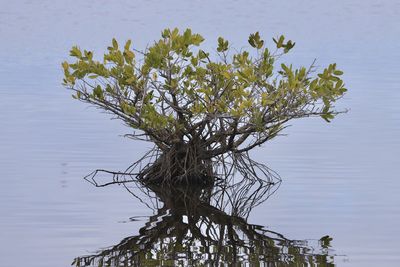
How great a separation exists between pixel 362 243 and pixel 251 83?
304cm

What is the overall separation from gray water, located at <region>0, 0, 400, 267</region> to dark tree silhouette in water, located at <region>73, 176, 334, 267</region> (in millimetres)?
193

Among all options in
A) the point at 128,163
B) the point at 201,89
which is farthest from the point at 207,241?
the point at 128,163

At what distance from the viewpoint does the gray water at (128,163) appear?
11961 millimetres

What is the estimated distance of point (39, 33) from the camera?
36500 millimetres

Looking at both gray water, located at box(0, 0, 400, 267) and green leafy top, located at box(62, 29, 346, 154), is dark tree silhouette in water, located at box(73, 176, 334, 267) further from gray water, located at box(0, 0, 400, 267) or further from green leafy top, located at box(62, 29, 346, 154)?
green leafy top, located at box(62, 29, 346, 154)

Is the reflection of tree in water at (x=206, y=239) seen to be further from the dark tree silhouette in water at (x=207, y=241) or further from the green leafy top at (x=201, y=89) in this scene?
the green leafy top at (x=201, y=89)

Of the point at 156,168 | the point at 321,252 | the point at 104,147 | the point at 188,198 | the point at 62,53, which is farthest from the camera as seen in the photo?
the point at 62,53

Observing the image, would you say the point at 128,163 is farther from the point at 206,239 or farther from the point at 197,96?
the point at 206,239

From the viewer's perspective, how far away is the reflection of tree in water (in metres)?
11.0

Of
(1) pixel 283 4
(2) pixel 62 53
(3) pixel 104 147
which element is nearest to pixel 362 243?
(3) pixel 104 147

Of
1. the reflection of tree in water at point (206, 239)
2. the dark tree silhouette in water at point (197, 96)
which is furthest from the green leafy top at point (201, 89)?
the reflection of tree in water at point (206, 239)

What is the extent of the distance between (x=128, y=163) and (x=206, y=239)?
14.1ft

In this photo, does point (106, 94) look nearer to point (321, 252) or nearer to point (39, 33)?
point (321, 252)

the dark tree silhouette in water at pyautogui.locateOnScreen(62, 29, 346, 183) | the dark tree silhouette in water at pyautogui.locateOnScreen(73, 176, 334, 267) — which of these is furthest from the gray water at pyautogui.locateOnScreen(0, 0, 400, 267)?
the dark tree silhouette in water at pyautogui.locateOnScreen(62, 29, 346, 183)
